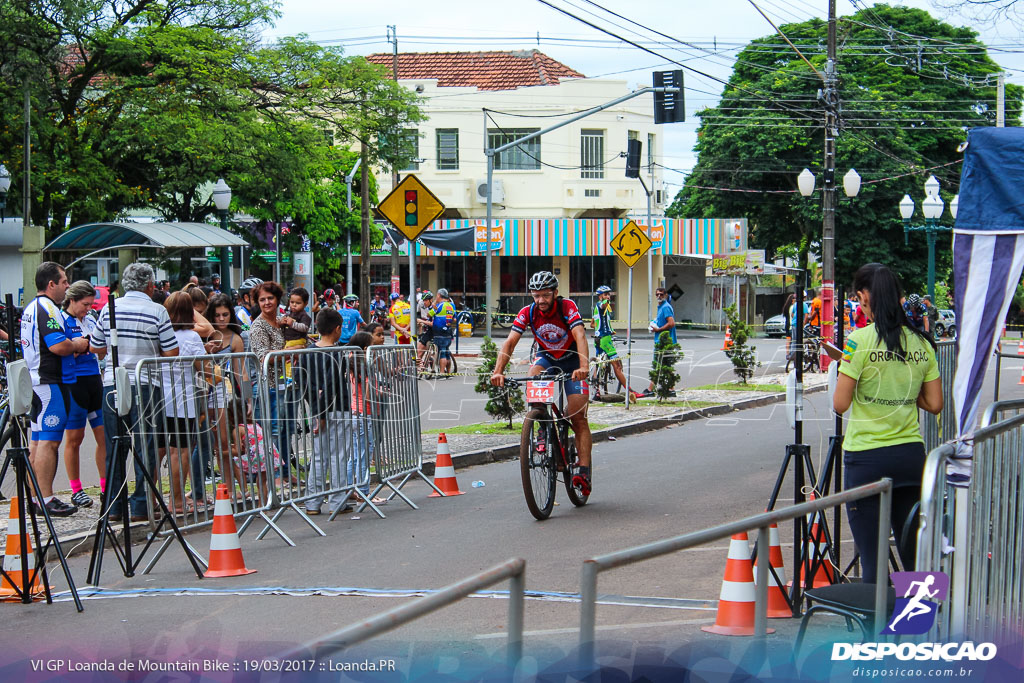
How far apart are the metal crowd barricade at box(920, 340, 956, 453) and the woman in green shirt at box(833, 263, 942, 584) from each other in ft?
10.2

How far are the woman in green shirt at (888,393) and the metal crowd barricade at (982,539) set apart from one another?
0.72 m

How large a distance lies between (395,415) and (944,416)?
4720 mm

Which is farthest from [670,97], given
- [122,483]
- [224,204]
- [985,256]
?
[122,483]

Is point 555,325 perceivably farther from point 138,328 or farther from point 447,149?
point 447,149

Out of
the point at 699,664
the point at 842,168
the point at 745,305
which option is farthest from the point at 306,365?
the point at 745,305

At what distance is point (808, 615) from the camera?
3.96 m

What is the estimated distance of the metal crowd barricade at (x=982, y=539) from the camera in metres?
4.19

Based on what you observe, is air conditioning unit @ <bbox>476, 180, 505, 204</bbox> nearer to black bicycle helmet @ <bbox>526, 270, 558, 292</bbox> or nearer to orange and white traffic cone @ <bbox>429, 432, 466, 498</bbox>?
orange and white traffic cone @ <bbox>429, 432, 466, 498</bbox>

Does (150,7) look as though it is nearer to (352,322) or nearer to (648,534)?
(352,322)

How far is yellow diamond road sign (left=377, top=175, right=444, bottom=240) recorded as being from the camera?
13.0 metres

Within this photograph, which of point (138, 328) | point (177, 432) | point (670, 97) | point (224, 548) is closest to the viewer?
point (224, 548)

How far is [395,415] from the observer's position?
391 inches

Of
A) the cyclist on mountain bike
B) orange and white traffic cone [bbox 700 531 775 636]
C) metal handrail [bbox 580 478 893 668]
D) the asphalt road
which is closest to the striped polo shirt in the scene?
the asphalt road

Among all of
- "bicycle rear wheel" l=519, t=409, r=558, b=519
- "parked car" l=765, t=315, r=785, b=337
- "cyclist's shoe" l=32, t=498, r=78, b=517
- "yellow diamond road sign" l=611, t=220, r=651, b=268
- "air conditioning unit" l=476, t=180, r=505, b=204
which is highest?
"air conditioning unit" l=476, t=180, r=505, b=204
